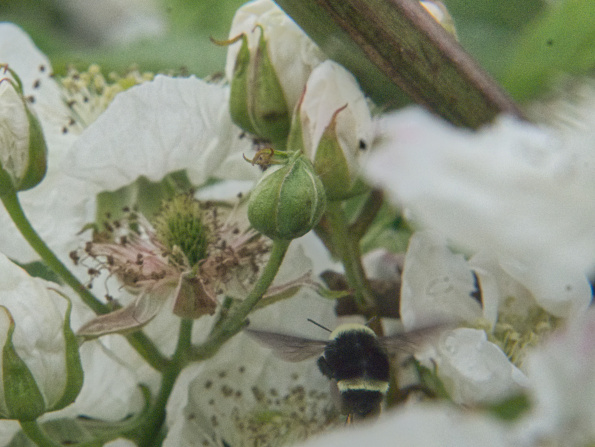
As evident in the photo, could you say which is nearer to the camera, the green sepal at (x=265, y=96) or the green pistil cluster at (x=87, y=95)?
the green sepal at (x=265, y=96)

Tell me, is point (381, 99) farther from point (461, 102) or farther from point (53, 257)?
point (53, 257)

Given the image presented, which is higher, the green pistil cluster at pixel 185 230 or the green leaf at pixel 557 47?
the green pistil cluster at pixel 185 230

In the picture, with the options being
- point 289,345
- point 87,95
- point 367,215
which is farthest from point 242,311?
point 87,95

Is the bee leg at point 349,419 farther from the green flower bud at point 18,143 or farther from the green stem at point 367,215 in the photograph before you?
the green flower bud at point 18,143

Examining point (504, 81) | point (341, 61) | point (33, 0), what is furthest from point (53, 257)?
point (33, 0)

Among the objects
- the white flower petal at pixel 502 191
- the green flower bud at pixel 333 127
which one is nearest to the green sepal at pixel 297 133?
the green flower bud at pixel 333 127

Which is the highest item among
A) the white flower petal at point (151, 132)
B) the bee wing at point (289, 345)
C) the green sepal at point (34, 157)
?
the green sepal at point (34, 157)

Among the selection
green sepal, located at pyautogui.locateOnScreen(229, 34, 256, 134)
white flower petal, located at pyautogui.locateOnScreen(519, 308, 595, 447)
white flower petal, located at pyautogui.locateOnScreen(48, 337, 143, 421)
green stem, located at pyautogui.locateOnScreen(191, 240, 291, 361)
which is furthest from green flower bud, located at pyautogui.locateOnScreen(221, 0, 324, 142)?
white flower petal, located at pyautogui.locateOnScreen(519, 308, 595, 447)
